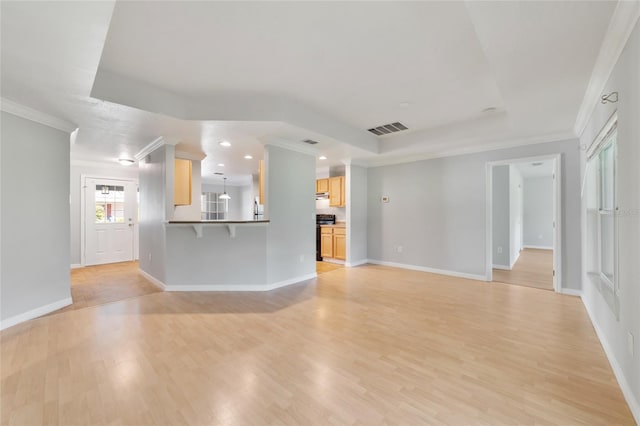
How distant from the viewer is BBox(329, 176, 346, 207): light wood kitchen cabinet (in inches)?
265

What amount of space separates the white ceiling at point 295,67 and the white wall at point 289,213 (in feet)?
1.63

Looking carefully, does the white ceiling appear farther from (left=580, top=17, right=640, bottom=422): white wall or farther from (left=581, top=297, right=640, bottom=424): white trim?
(left=581, top=297, right=640, bottom=424): white trim

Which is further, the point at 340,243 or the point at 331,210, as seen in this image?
the point at 331,210

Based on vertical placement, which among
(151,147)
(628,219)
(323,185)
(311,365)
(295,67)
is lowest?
(311,365)

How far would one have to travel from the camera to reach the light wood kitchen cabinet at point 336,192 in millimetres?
6719

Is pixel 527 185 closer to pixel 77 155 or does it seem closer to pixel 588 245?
pixel 588 245

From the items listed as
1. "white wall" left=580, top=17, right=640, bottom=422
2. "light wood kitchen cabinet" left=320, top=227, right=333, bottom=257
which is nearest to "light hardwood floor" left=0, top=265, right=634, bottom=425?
"white wall" left=580, top=17, right=640, bottom=422

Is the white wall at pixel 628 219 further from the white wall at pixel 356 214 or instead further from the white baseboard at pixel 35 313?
the white baseboard at pixel 35 313

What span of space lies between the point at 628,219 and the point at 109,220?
8.73 meters

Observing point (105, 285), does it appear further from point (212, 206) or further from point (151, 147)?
point (212, 206)

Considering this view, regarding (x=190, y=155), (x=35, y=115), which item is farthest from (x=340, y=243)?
(x=35, y=115)

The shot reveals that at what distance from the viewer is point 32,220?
3.22m

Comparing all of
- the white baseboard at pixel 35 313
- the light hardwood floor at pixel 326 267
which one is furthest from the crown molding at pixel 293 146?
the white baseboard at pixel 35 313

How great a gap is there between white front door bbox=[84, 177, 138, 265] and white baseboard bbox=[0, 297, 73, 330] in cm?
340
